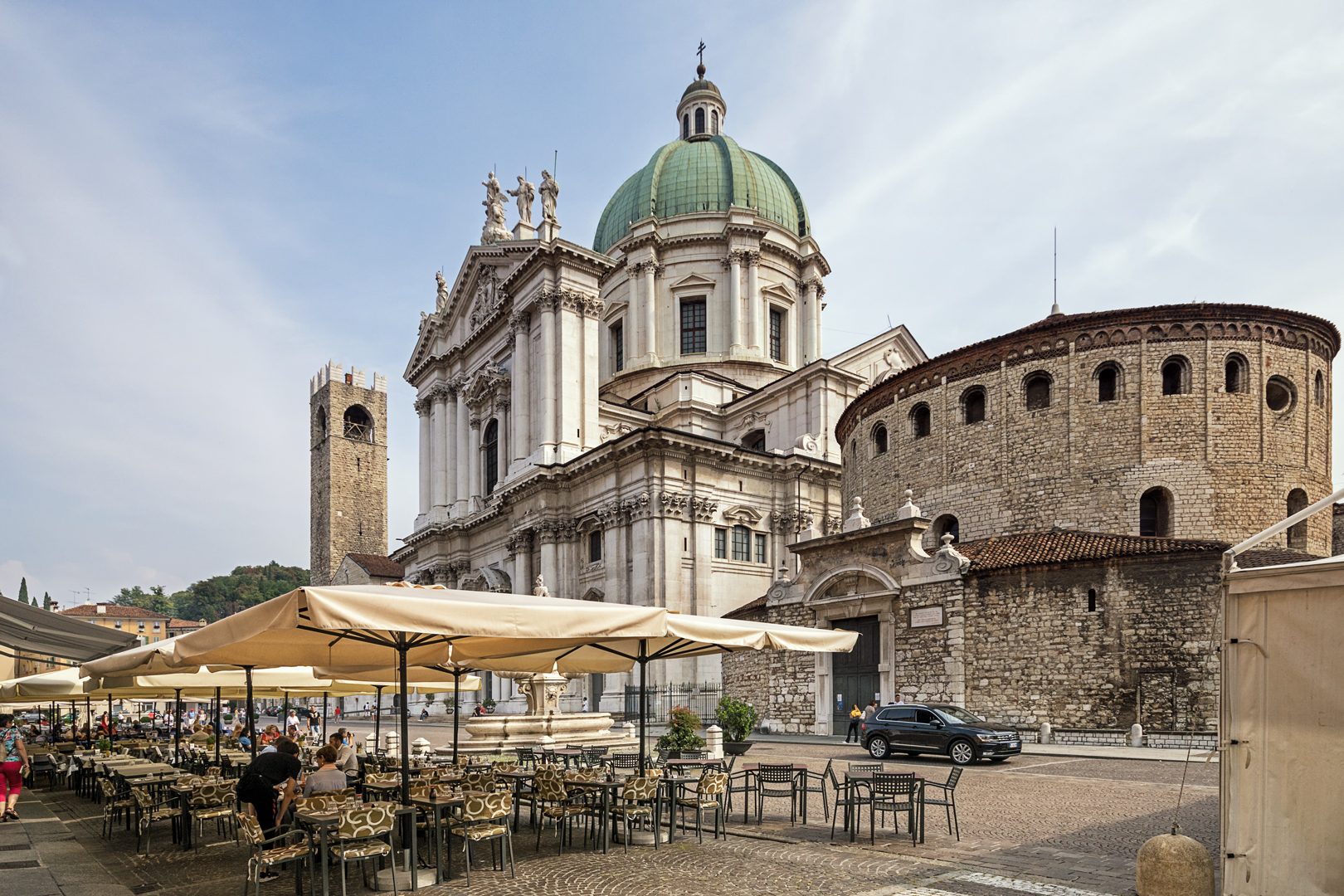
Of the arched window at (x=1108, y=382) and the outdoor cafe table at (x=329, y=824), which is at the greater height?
the arched window at (x=1108, y=382)

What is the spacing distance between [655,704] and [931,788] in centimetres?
2069

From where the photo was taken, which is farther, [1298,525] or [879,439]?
[879,439]

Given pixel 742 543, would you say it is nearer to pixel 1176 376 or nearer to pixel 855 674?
pixel 855 674

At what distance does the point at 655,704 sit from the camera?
34.0m

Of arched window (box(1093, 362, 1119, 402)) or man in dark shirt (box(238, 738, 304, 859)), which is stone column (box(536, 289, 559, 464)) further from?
man in dark shirt (box(238, 738, 304, 859))

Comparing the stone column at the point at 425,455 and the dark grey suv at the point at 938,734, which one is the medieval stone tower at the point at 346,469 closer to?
the stone column at the point at 425,455

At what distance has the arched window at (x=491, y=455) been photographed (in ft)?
160

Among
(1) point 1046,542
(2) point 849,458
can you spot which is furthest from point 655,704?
(1) point 1046,542

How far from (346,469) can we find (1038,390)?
6713 centimetres

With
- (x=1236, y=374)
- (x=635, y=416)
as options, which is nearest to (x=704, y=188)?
(x=635, y=416)

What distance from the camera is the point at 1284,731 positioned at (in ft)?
22.5

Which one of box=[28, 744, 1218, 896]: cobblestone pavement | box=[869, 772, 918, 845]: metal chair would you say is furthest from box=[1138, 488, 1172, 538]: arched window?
box=[869, 772, 918, 845]: metal chair

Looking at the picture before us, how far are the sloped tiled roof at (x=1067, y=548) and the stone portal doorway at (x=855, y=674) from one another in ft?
11.6

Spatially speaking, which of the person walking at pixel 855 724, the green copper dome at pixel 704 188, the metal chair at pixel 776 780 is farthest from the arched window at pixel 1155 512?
the green copper dome at pixel 704 188
